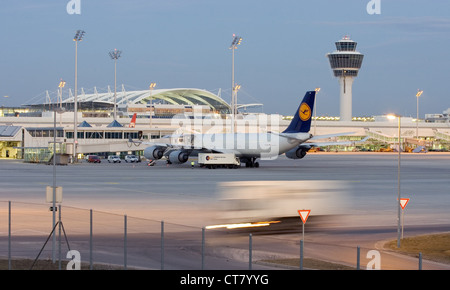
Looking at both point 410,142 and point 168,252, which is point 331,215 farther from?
point 410,142

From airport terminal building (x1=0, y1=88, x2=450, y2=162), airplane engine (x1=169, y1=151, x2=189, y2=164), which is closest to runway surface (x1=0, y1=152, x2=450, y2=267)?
airplane engine (x1=169, y1=151, x2=189, y2=164)

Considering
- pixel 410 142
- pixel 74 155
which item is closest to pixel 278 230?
pixel 74 155

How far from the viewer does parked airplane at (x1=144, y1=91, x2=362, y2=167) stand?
73.2 meters

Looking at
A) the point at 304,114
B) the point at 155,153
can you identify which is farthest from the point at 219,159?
the point at 304,114

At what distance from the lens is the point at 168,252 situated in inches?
832

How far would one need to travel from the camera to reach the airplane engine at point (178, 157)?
3199 inches

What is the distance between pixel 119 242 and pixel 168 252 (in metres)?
2.01

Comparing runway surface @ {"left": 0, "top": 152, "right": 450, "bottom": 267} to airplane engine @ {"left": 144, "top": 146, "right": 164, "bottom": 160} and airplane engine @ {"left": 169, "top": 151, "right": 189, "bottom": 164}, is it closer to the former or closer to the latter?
airplane engine @ {"left": 169, "top": 151, "right": 189, "bottom": 164}

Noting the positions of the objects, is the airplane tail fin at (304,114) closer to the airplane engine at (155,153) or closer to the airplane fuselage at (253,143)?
the airplane fuselage at (253,143)

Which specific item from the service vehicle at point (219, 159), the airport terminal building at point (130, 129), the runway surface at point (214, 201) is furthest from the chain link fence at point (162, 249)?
the airport terminal building at point (130, 129)

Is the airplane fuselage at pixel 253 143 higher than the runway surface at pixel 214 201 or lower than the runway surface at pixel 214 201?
higher

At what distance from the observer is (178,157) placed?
8162 centimetres

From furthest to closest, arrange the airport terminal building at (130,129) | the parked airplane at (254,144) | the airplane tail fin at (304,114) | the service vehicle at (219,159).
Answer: the airport terminal building at (130,129) → the service vehicle at (219,159) → the parked airplane at (254,144) → the airplane tail fin at (304,114)
